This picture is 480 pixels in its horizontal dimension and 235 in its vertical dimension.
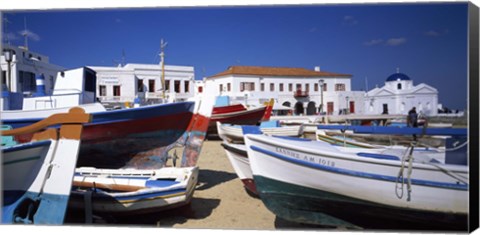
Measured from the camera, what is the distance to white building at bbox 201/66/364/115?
19.9 metres

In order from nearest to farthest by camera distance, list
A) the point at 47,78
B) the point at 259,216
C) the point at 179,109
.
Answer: the point at 259,216, the point at 179,109, the point at 47,78

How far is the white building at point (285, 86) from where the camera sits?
19.9 m

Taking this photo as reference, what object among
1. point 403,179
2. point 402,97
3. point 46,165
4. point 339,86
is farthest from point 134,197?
point 339,86

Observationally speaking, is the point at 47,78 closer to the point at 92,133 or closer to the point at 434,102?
the point at 92,133

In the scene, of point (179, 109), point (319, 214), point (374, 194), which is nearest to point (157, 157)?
point (179, 109)

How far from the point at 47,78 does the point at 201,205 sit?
26.5 ft

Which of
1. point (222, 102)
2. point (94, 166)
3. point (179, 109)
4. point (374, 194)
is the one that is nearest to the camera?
point (374, 194)

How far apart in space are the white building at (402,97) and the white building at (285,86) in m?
7.21

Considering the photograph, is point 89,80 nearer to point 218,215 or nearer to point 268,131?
point 268,131

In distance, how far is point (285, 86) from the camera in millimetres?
21438

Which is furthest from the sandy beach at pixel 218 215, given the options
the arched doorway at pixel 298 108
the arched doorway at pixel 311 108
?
the arched doorway at pixel 311 108

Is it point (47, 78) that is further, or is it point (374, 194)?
point (47, 78)

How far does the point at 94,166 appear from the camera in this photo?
17.0ft

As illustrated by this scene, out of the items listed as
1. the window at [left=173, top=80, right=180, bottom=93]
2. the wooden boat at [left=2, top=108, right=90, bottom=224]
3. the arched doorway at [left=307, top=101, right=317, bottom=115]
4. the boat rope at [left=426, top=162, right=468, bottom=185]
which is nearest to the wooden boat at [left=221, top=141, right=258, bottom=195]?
the wooden boat at [left=2, top=108, right=90, bottom=224]
